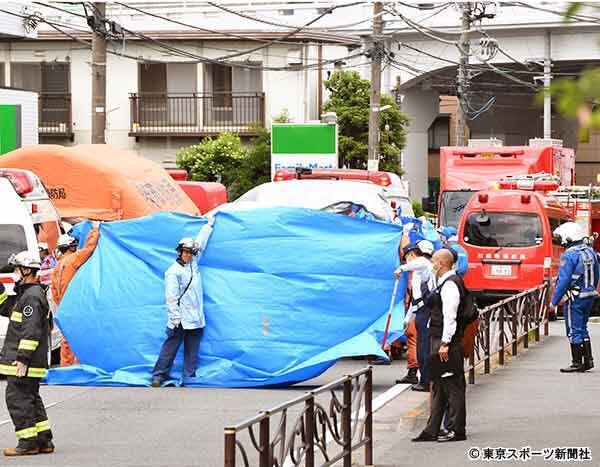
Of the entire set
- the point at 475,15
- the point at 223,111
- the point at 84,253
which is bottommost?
the point at 84,253

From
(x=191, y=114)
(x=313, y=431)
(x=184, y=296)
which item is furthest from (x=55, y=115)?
(x=313, y=431)

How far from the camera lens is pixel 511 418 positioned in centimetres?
1216

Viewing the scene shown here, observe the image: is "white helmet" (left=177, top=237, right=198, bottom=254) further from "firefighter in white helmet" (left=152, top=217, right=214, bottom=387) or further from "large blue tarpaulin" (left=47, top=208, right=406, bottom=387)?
"large blue tarpaulin" (left=47, top=208, right=406, bottom=387)

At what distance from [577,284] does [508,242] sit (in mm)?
10663

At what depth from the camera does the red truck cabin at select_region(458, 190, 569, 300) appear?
25.7 metres

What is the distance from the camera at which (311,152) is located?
30828 millimetres

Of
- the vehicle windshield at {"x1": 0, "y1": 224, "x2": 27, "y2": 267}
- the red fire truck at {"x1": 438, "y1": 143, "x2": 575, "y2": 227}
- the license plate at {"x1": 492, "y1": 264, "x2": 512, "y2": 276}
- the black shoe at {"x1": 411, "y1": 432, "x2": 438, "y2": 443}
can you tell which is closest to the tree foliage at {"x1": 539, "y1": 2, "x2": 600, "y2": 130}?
the black shoe at {"x1": 411, "y1": 432, "x2": 438, "y2": 443}

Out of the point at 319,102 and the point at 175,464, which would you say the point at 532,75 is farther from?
the point at 175,464

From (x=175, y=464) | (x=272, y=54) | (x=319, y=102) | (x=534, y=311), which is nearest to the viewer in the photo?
(x=175, y=464)

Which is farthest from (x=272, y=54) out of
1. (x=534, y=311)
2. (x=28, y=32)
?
(x=534, y=311)

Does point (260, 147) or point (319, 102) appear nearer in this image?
point (260, 147)

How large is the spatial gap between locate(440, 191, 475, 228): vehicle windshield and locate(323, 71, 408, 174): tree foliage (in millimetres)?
10063

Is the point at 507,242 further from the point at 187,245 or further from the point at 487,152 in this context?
the point at 187,245

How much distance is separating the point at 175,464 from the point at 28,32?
24057mm
